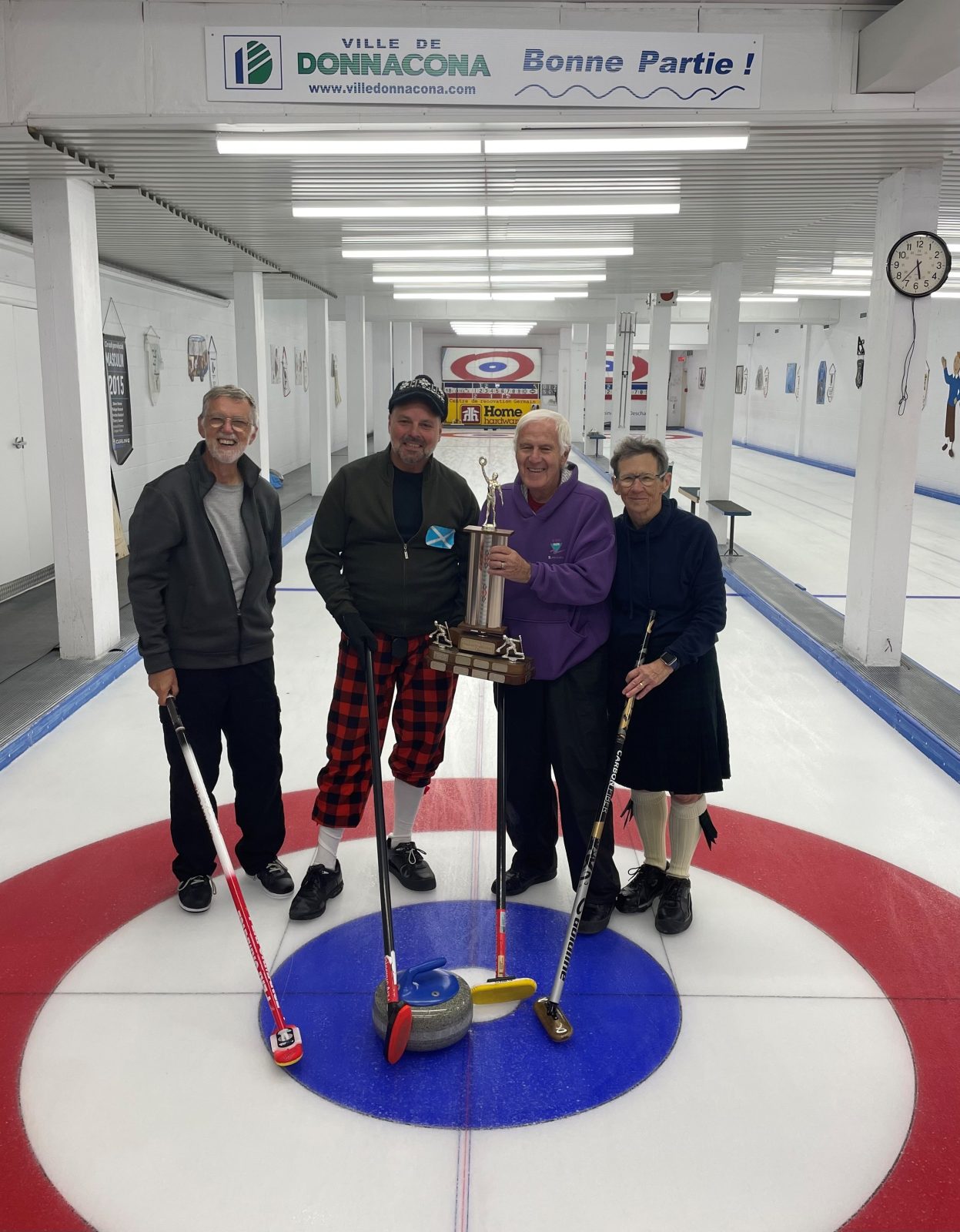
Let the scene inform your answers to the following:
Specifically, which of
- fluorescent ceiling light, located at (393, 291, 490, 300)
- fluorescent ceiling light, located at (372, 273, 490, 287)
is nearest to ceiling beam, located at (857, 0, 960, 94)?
fluorescent ceiling light, located at (372, 273, 490, 287)

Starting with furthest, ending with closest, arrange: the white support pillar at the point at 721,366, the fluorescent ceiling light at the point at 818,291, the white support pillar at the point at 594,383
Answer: the white support pillar at the point at 594,383 → the fluorescent ceiling light at the point at 818,291 → the white support pillar at the point at 721,366

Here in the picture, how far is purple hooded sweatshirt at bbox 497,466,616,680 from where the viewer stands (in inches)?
118

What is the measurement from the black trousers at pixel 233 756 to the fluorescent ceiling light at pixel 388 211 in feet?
16.9

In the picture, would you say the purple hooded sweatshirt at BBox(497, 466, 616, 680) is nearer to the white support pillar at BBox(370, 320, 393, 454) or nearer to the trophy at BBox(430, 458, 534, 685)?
the trophy at BBox(430, 458, 534, 685)

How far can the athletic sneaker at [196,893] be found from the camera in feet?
11.2

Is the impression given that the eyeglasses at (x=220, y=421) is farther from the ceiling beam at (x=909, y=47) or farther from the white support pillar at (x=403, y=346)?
the white support pillar at (x=403, y=346)

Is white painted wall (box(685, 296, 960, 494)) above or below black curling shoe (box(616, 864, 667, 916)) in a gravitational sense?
above

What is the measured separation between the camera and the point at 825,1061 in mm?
2695

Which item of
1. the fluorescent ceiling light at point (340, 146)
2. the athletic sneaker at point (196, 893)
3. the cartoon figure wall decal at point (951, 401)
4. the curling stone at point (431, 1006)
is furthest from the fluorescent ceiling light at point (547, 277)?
the curling stone at point (431, 1006)

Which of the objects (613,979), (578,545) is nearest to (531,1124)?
(613,979)

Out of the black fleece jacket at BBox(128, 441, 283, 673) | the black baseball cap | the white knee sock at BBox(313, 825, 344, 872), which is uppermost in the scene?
the black baseball cap

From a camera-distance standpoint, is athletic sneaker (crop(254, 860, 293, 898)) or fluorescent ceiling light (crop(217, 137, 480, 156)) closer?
athletic sneaker (crop(254, 860, 293, 898))

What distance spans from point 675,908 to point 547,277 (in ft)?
→ 36.7

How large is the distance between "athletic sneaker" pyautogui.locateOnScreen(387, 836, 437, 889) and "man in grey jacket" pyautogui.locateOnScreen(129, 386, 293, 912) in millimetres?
379
